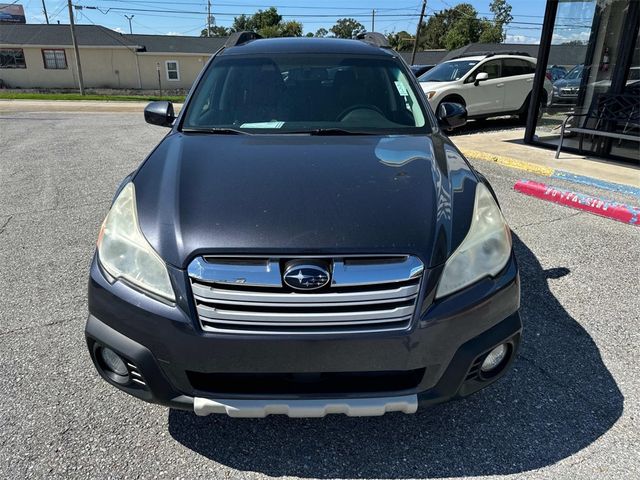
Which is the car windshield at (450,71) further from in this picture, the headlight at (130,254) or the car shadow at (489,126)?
the headlight at (130,254)

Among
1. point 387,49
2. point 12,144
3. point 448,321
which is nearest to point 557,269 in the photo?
point 387,49

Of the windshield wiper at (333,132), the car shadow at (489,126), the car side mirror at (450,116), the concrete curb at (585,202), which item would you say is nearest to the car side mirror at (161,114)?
the windshield wiper at (333,132)

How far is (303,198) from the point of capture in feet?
7.08

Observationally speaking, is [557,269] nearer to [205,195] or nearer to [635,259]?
[635,259]

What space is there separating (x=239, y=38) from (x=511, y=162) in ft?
17.2

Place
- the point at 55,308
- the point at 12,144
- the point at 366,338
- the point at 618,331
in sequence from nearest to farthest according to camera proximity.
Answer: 1. the point at 366,338
2. the point at 618,331
3. the point at 55,308
4. the point at 12,144

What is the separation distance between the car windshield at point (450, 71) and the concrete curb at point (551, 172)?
382 cm

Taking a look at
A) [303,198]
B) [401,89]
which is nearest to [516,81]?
[401,89]

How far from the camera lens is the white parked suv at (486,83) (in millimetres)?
11438

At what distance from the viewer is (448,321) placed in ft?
6.24

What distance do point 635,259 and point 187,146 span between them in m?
3.84

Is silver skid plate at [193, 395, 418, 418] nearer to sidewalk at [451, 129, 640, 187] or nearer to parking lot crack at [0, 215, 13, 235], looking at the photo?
parking lot crack at [0, 215, 13, 235]

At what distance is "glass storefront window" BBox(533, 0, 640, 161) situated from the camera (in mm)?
8266

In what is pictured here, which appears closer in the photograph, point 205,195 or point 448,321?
point 448,321
